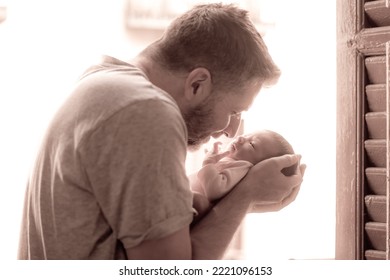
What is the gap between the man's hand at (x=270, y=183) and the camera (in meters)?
1.16

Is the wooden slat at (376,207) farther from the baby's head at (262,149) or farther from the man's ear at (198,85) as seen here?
the man's ear at (198,85)

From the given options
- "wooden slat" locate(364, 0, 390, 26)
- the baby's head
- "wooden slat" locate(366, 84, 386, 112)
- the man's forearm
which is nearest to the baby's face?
the baby's head

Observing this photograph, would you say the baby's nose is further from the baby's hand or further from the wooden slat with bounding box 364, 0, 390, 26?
the wooden slat with bounding box 364, 0, 390, 26

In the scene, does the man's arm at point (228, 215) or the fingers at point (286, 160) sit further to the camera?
the fingers at point (286, 160)

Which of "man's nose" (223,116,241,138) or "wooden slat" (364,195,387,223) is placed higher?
"man's nose" (223,116,241,138)

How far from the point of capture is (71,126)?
878mm

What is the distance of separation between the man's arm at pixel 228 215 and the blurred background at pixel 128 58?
375mm

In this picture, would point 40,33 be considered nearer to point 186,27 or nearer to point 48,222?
point 186,27

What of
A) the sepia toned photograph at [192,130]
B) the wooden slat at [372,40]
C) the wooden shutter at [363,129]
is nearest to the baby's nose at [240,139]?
the sepia toned photograph at [192,130]

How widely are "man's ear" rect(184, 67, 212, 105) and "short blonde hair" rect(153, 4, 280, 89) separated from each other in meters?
0.01

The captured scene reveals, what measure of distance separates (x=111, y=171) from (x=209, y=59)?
35 centimetres

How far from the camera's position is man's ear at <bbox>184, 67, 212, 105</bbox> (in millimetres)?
1083

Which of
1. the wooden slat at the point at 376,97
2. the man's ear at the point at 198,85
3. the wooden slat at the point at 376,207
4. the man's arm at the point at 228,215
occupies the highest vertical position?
the man's ear at the point at 198,85

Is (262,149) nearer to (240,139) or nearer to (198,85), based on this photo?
(240,139)
